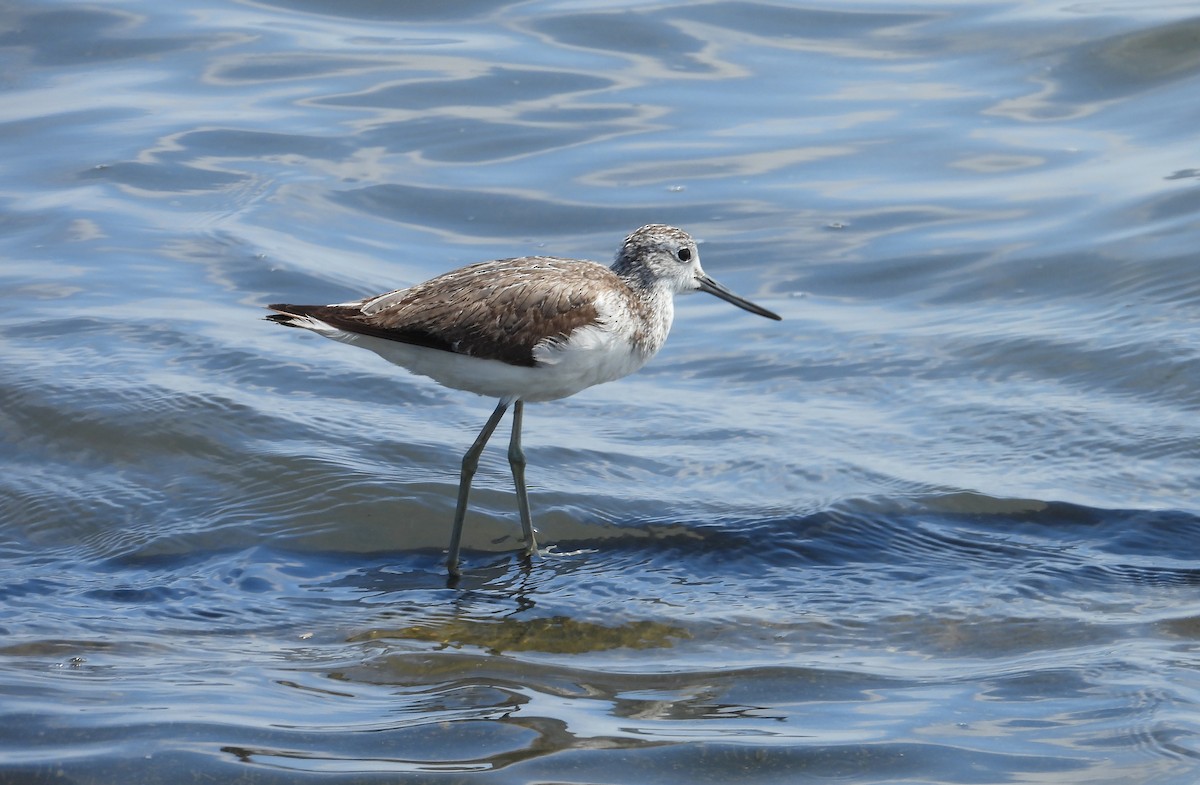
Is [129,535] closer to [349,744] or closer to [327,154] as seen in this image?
[349,744]

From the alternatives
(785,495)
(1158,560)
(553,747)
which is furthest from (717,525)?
(553,747)

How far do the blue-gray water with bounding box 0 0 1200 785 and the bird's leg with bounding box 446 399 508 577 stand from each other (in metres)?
0.12

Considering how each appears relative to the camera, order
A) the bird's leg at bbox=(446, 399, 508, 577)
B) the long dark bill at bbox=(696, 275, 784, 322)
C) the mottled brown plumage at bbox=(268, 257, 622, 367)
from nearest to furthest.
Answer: the mottled brown plumage at bbox=(268, 257, 622, 367), the bird's leg at bbox=(446, 399, 508, 577), the long dark bill at bbox=(696, 275, 784, 322)

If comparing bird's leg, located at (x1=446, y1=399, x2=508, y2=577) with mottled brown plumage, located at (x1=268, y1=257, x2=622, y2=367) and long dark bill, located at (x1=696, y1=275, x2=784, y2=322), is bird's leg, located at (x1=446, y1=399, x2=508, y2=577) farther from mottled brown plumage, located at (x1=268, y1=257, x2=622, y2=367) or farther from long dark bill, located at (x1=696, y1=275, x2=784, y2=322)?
long dark bill, located at (x1=696, y1=275, x2=784, y2=322)

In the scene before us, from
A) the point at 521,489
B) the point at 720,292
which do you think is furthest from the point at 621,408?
the point at 521,489

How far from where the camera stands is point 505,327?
7043mm

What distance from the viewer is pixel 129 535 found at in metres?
7.57

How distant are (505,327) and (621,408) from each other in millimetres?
2764

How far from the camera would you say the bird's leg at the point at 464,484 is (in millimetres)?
7426

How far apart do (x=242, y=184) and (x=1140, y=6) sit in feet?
31.5

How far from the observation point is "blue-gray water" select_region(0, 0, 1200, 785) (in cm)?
539

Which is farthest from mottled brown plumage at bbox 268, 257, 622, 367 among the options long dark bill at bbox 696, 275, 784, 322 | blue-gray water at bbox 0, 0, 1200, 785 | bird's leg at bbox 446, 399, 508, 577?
blue-gray water at bbox 0, 0, 1200, 785

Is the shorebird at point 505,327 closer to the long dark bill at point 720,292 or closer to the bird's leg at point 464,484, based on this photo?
the bird's leg at point 464,484

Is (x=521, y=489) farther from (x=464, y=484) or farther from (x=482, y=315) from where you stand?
(x=482, y=315)
